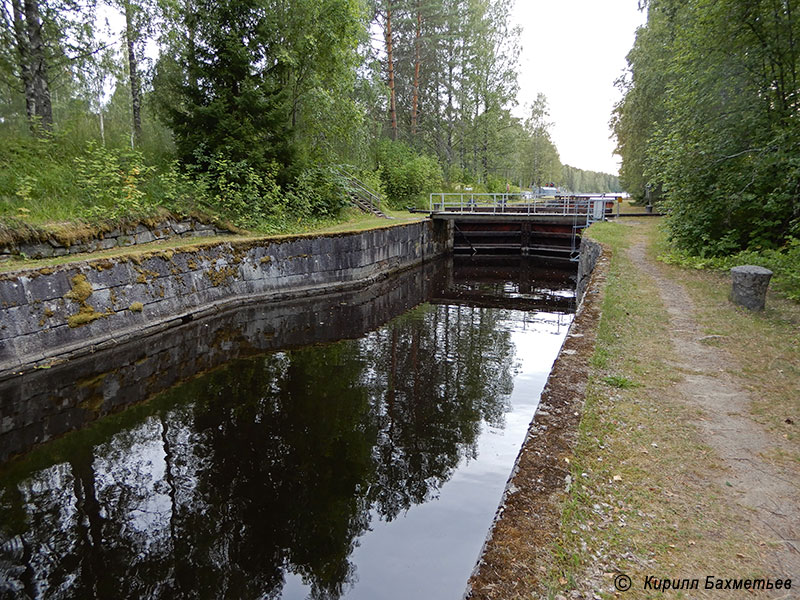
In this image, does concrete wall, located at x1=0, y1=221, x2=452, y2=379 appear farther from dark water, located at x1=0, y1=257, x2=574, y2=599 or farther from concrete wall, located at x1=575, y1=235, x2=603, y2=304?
concrete wall, located at x1=575, y1=235, x2=603, y2=304

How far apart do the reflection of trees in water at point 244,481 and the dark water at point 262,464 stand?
18mm

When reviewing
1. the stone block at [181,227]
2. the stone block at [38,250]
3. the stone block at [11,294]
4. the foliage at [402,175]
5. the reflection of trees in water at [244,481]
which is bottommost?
the reflection of trees in water at [244,481]

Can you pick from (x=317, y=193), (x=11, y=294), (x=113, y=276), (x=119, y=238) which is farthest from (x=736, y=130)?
(x=11, y=294)

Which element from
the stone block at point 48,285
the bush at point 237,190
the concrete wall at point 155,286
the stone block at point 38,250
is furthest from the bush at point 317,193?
the stone block at point 48,285

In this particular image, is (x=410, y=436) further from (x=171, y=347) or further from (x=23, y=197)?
(x=23, y=197)

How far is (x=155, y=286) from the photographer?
9.09m

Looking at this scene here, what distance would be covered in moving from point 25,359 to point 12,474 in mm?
2933

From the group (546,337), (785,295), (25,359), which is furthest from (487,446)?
(25,359)

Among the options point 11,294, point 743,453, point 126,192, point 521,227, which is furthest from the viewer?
point 521,227

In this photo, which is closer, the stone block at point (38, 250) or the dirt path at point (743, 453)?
the dirt path at point (743, 453)

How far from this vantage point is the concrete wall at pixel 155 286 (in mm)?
6973

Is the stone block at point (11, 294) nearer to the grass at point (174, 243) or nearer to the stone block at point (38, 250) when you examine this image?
the grass at point (174, 243)

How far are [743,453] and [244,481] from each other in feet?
13.9

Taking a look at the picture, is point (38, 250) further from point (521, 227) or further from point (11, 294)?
point (521, 227)
